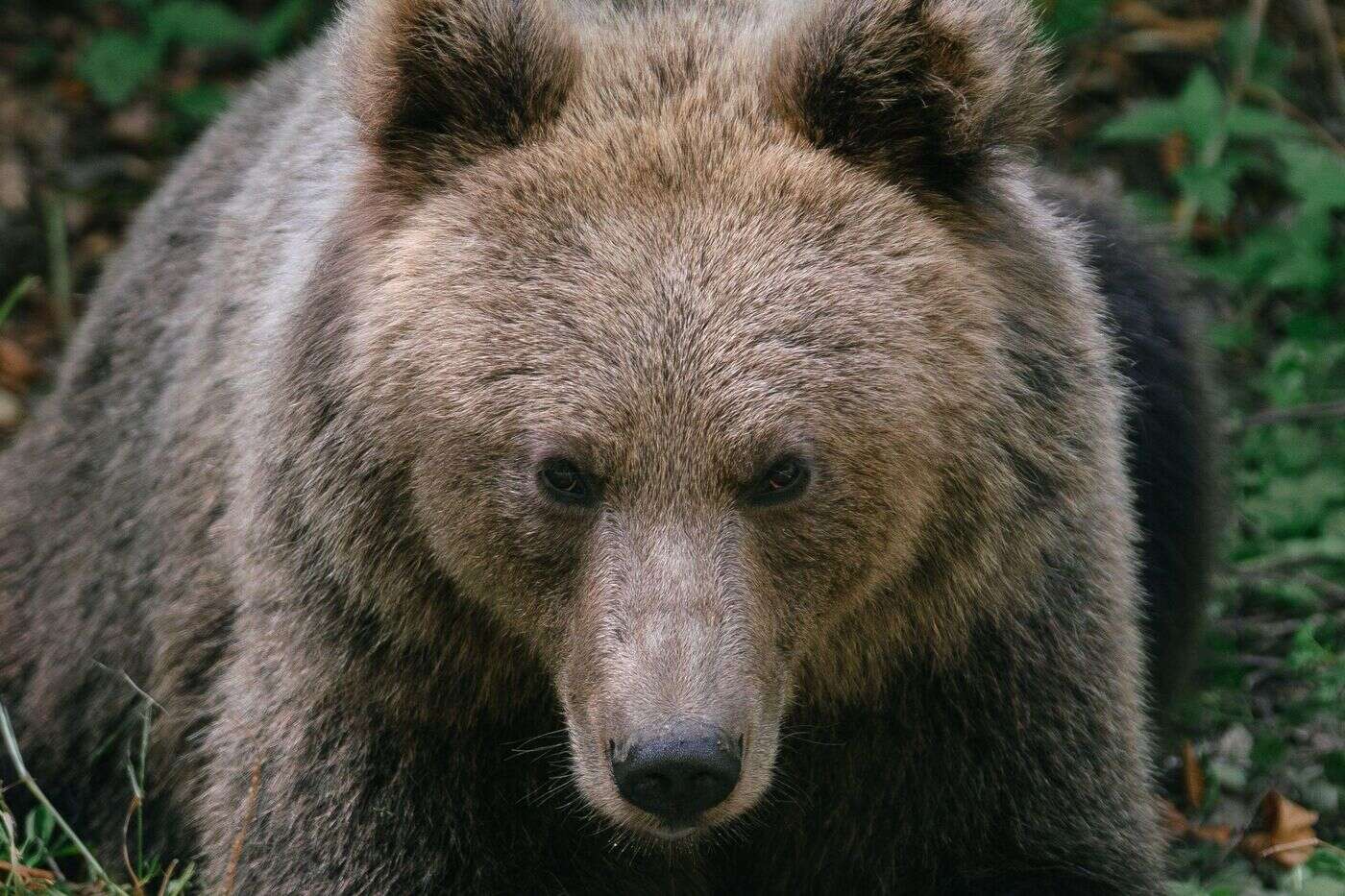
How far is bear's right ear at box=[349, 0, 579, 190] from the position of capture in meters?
3.59

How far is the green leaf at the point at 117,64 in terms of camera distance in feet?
26.0

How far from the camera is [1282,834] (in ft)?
16.2

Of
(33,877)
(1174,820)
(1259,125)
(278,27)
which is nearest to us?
(33,877)

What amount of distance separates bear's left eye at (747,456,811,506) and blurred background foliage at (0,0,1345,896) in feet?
6.28

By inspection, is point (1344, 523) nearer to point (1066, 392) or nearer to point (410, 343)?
point (1066, 392)

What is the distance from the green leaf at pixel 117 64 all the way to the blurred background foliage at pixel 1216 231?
0.01 metres

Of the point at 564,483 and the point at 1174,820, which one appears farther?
the point at 1174,820

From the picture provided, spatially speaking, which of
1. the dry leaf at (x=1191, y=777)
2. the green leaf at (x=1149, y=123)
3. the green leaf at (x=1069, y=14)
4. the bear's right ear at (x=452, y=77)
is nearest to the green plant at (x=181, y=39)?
the green leaf at (x=1069, y=14)

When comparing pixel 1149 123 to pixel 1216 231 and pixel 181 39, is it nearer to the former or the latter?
pixel 1216 231

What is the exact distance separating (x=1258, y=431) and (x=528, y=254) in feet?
13.4

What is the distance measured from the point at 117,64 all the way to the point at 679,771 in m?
5.93

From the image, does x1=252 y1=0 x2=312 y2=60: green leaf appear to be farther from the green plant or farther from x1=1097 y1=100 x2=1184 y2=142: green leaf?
x1=1097 y1=100 x2=1184 y2=142: green leaf

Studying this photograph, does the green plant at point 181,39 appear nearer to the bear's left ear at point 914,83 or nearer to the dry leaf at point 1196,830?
the bear's left ear at point 914,83

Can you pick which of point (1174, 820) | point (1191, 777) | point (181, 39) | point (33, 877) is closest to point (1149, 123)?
point (1191, 777)
